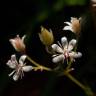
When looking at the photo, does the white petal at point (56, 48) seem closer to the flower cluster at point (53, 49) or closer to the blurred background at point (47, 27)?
the flower cluster at point (53, 49)

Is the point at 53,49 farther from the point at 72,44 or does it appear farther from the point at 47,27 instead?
the point at 47,27

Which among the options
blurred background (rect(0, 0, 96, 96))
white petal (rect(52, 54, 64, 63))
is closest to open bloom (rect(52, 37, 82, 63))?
white petal (rect(52, 54, 64, 63))

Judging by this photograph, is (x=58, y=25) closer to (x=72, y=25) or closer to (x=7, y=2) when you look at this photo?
(x=7, y=2)

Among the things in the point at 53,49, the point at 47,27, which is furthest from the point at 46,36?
the point at 47,27

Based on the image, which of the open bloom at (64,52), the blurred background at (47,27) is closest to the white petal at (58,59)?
the open bloom at (64,52)

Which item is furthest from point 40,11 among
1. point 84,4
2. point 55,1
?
point 84,4

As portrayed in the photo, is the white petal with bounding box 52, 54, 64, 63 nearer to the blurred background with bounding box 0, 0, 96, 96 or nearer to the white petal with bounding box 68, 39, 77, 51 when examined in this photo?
the white petal with bounding box 68, 39, 77, 51

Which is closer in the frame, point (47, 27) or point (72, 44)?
point (72, 44)

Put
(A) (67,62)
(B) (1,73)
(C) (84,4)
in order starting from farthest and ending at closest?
A: (B) (1,73)
(C) (84,4)
(A) (67,62)
